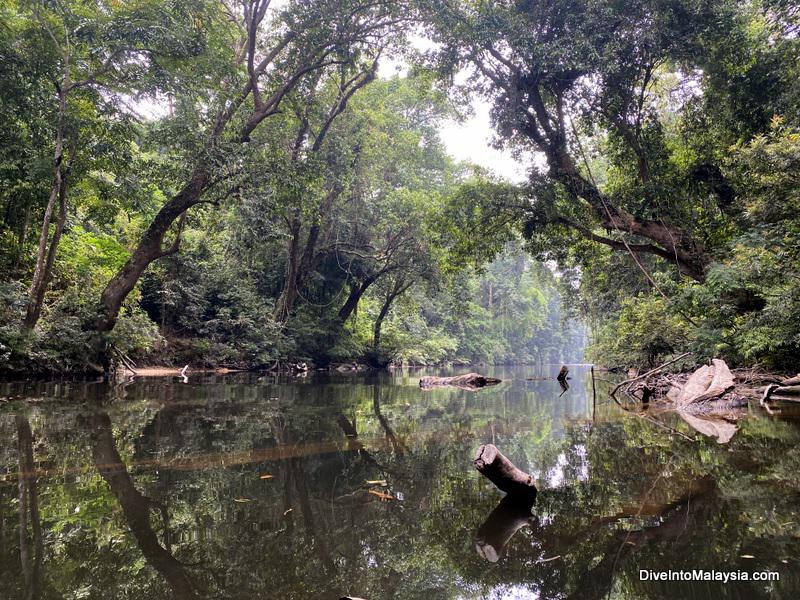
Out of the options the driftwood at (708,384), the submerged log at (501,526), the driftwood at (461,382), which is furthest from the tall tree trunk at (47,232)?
the driftwood at (708,384)

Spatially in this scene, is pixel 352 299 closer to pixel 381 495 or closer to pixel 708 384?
pixel 708 384

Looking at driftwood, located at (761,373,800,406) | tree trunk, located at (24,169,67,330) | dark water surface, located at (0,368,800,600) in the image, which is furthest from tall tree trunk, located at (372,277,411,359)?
dark water surface, located at (0,368,800,600)

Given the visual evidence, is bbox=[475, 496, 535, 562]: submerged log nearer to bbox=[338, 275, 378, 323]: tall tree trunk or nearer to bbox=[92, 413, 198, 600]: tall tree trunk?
bbox=[92, 413, 198, 600]: tall tree trunk

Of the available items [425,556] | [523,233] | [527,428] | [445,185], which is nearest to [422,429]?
[527,428]

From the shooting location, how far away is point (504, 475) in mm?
2426

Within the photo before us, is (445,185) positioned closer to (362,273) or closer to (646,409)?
(362,273)

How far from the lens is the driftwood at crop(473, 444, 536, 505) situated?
7.81 feet

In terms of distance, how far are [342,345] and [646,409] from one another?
51.0 ft

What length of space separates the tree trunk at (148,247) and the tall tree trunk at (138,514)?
25.3ft

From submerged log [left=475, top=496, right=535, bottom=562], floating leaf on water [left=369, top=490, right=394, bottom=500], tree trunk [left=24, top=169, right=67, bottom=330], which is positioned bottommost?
submerged log [left=475, top=496, right=535, bottom=562]

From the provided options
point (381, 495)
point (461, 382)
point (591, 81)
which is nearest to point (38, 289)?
point (381, 495)

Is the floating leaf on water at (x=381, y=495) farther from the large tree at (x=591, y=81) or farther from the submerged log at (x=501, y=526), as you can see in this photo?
the large tree at (x=591, y=81)

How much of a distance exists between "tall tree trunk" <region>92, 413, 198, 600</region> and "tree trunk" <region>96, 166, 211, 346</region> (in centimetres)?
772

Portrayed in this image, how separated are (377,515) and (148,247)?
10.3 m
